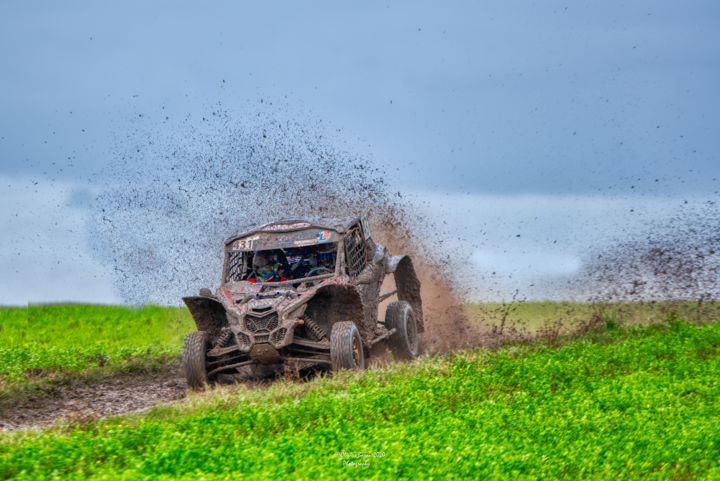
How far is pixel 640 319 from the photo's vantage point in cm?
2080

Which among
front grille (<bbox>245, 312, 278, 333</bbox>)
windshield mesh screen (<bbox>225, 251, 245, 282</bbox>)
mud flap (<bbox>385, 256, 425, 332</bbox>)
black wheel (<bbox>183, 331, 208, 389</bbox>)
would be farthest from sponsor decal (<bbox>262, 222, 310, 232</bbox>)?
mud flap (<bbox>385, 256, 425, 332</bbox>)

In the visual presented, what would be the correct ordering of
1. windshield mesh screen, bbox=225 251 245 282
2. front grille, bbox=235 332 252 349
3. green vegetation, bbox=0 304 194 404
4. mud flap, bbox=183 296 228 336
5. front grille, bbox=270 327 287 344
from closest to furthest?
1. front grille, bbox=270 327 287 344
2. front grille, bbox=235 332 252 349
3. mud flap, bbox=183 296 228 336
4. windshield mesh screen, bbox=225 251 245 282
5. green vegetation, bbox=0 304 194 404

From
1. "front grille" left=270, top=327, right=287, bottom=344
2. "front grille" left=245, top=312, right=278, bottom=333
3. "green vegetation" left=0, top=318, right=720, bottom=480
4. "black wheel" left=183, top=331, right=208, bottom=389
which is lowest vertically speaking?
"green vegetation" left=0, top=318, right=720, bottom=480

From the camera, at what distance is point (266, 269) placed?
14461 mm

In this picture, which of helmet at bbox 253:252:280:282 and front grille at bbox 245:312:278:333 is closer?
front grille at bbox 245:312:278:333

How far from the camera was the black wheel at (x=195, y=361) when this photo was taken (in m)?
13.0

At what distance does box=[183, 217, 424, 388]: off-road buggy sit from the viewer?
12625 mm

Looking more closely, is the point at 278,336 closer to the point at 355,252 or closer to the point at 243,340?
the point at 243,340

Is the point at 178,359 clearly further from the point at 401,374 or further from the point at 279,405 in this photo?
the point at 279,405

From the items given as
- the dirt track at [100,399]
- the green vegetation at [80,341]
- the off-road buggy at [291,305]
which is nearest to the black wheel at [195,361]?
the off-road buggy at [291,305]

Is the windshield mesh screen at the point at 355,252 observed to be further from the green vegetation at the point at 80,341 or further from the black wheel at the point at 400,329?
the green vegetation at the point at 80,341

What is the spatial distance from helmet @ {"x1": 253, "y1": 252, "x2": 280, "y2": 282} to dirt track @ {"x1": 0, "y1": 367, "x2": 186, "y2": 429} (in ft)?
8.14

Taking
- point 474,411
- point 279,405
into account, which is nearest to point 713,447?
point 474,411

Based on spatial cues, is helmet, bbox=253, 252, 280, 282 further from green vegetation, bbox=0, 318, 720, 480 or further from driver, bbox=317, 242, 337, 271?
green vegetation, bbox=0, 318, 720, 480
